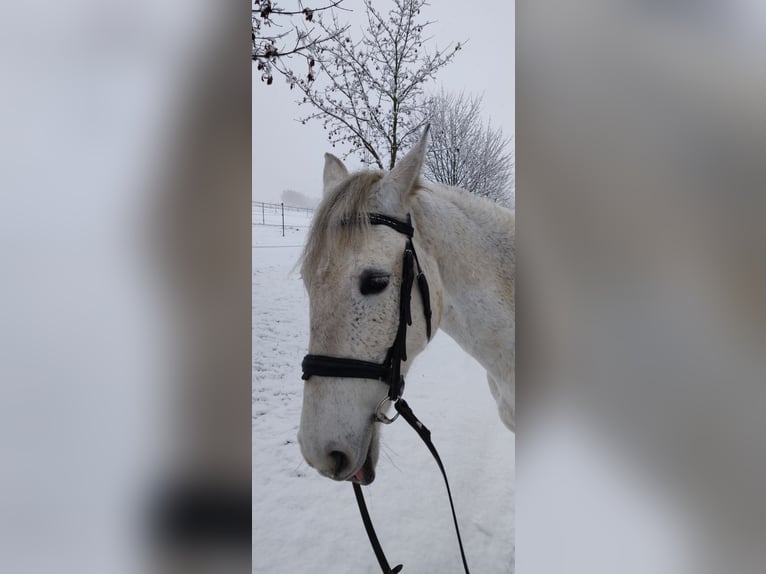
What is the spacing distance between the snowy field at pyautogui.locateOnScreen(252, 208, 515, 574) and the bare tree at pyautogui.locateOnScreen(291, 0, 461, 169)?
1.08ft

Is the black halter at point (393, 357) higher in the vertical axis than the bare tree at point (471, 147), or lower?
lower

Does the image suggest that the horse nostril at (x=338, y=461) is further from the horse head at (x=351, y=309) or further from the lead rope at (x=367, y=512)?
the lead rope at (x=367, y=512)

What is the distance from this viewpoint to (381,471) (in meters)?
1.28

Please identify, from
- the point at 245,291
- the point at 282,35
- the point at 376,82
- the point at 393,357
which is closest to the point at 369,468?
the point at 393,357

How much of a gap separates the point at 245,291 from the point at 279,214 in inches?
9.7

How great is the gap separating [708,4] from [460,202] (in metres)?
0.84

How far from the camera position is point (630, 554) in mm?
1188

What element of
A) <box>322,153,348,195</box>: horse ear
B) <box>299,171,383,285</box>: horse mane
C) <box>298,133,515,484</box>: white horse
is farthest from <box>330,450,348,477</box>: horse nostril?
<box>322,153,348,195</box>: horse ear

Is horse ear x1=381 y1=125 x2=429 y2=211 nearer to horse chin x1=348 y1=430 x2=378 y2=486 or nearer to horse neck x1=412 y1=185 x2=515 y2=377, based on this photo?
horse neck x1=412 y1=185 x2=515 y2=377

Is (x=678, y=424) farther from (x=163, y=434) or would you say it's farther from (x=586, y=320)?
(x=163, y=434)

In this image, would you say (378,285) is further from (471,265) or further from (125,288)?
(125,288)

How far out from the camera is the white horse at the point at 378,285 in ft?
3.43

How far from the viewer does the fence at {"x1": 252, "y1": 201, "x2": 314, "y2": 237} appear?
1210 millimetres

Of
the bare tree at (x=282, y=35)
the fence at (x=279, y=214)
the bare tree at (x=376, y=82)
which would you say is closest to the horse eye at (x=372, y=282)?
the fence at (x=279, y=214)
